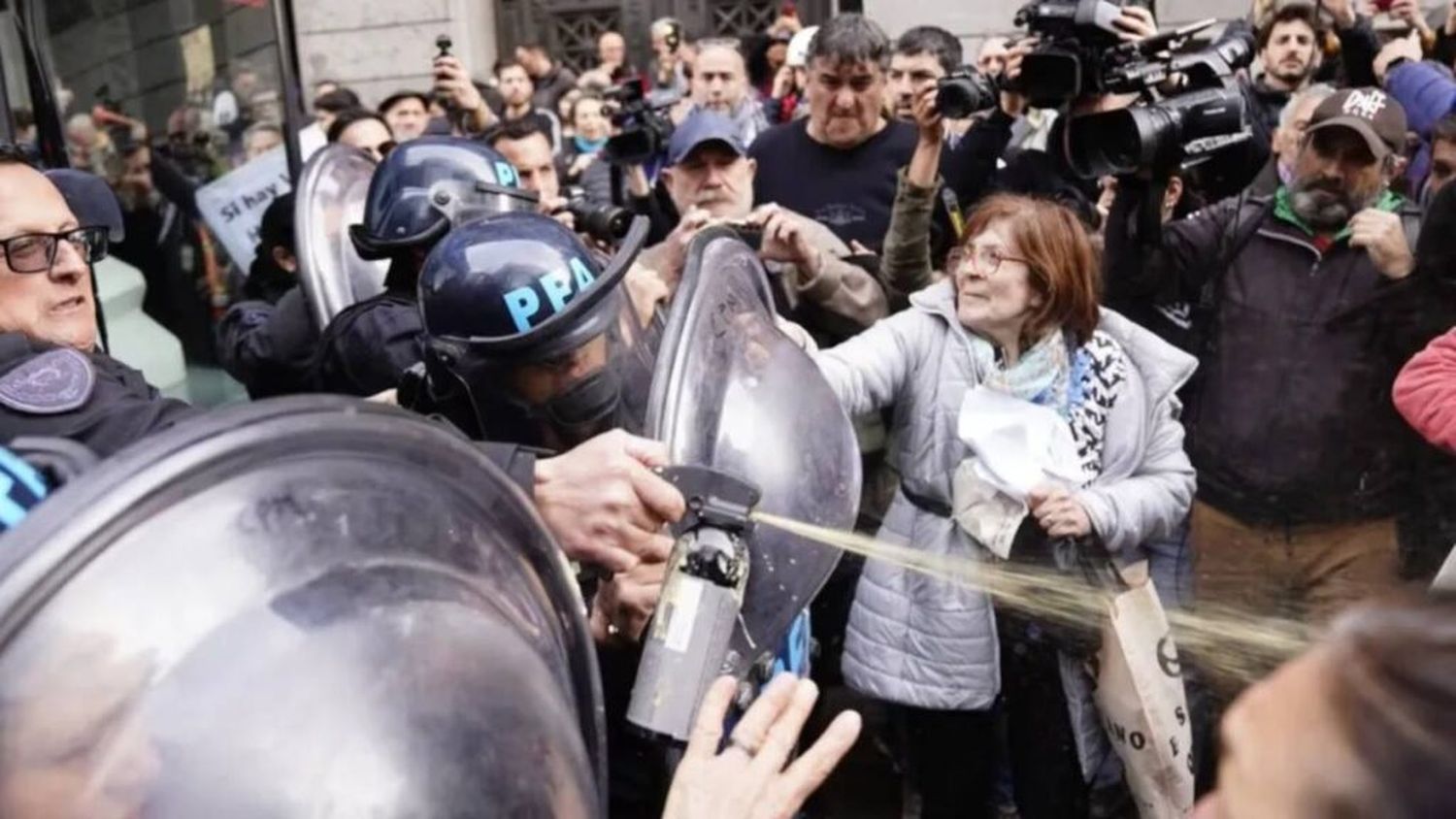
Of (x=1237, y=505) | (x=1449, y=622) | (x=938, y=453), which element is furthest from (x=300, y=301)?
(x=1449, y=622)

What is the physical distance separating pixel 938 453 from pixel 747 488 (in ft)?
5.67

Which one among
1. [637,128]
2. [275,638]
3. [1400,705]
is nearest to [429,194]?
[637,128]

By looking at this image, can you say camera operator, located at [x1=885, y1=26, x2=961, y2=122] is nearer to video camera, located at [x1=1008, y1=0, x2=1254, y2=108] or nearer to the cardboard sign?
video camera, located at [x1=1008, y1=0, x2=1254, y2=108]

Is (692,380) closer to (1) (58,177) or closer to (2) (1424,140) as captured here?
(1) (58,177)

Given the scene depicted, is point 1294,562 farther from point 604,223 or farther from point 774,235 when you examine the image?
point 604,223

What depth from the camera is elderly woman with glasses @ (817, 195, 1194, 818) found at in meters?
3.40

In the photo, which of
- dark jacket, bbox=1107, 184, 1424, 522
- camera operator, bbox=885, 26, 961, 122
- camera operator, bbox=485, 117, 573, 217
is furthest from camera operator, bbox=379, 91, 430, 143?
dark jacket, bbox=1107, 184, 1424, 522

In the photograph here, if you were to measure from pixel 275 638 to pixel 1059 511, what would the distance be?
2489 mm

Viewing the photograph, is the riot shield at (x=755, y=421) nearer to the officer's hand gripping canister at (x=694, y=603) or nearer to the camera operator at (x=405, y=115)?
the officer's hand gripping canister at (x=694, y=603)

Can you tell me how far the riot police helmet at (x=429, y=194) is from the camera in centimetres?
329

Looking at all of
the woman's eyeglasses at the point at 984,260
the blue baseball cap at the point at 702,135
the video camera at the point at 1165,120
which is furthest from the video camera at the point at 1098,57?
the blue baseball cap at the point at 702,135

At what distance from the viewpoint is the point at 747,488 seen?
6.06 ft

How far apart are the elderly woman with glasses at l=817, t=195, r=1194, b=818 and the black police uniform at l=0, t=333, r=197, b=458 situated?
1707mm

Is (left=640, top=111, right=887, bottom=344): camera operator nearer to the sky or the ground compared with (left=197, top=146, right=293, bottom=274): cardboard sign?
nearer to the sky
